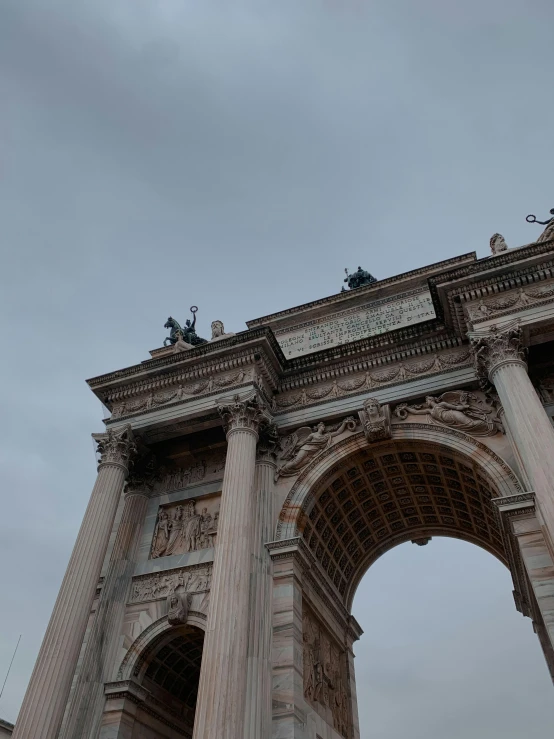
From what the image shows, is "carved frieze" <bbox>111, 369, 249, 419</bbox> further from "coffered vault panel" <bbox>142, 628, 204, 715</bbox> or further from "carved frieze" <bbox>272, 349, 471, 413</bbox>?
"coffered vault panel" <bbox>142, 628, 204, 715</bbox>

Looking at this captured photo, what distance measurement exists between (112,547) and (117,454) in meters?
3.02

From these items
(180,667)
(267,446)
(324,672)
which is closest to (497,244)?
(267,446)

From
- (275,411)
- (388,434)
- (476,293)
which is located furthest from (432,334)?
(275,411)

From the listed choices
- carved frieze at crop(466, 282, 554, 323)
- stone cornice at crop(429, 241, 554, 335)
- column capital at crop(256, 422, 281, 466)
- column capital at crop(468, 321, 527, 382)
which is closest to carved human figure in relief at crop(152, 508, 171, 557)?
column capital at crop(256, 422, 281, 466)

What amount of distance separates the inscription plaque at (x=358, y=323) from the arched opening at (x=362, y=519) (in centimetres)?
554

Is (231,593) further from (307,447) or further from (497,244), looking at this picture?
(497,244)

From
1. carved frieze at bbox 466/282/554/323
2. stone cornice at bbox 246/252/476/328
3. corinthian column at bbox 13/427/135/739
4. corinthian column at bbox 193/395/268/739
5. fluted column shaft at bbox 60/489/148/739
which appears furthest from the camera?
stone cornice at bbox 246/252/476/328

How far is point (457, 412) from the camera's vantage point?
1784 centimetres

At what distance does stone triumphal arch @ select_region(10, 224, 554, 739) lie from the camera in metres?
14.4

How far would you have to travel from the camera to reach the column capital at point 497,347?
16359 mm

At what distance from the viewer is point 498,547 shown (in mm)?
20328

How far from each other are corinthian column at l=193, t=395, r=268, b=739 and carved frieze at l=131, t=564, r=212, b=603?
86.1 inches

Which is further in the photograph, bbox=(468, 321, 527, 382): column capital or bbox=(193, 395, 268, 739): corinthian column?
bbox=(468, 321, 527, 382): column capital

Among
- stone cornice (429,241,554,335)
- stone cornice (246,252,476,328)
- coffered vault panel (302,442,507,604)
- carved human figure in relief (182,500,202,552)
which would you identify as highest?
stone cornice (246,252,476,328)
